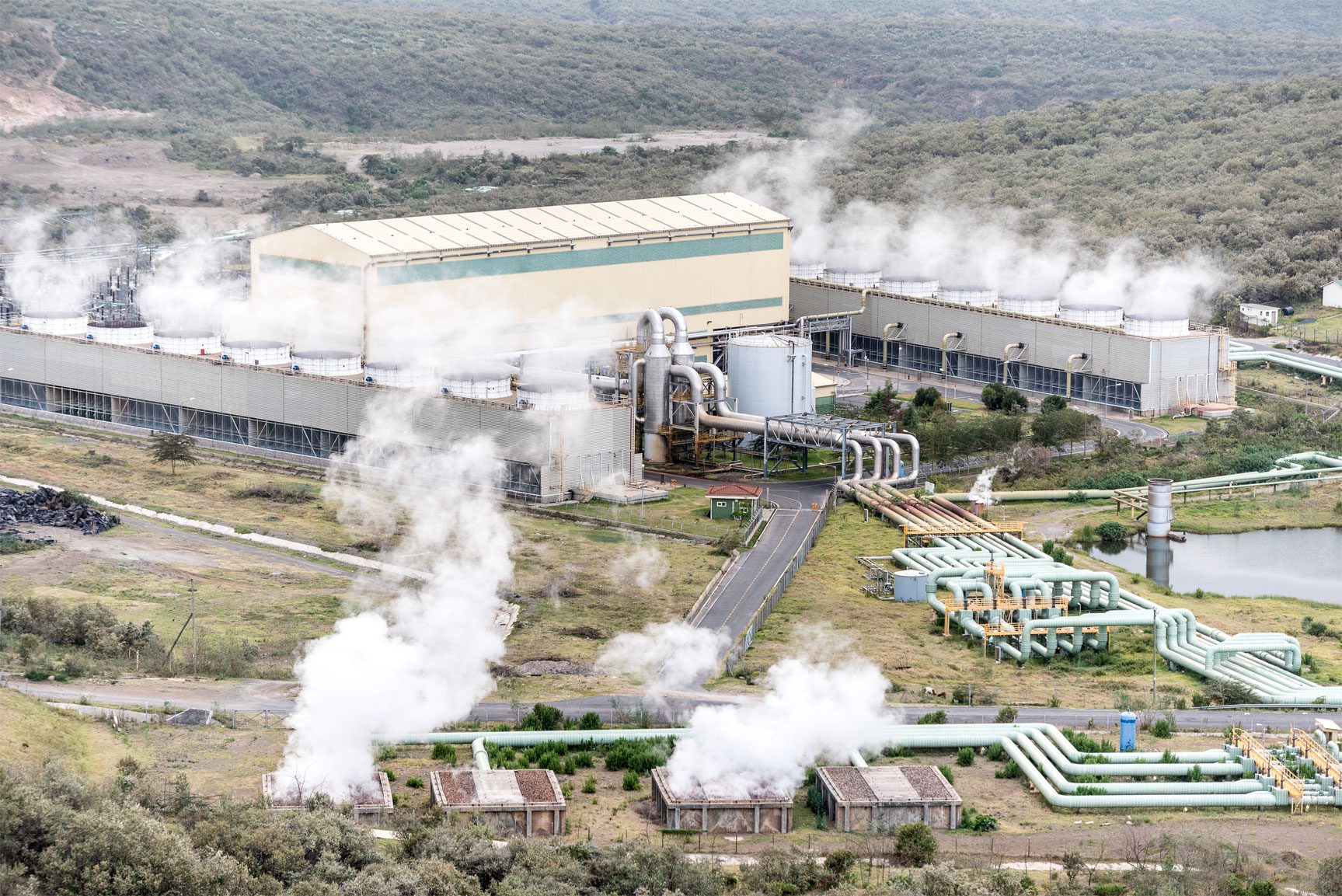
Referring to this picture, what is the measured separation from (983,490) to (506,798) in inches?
1422

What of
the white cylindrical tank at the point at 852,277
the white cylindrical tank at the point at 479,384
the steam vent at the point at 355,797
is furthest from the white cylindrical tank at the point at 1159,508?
the steam vent at the point at 355,797

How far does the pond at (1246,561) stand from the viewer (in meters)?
69.8

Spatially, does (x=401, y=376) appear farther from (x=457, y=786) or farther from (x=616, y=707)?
(x=457, y=786)

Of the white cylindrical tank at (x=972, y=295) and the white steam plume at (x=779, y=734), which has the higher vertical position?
the white cylindrical tank at (x=972, y=295)

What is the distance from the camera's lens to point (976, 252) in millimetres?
111312

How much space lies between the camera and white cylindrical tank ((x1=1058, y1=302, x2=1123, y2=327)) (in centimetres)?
9775

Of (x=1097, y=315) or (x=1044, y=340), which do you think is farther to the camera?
(x=1044, y=340)

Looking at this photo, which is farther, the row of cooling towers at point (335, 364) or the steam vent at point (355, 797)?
the row of cooling towers at point (335, 364)

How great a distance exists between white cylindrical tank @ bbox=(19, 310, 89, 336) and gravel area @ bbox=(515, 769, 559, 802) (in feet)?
175

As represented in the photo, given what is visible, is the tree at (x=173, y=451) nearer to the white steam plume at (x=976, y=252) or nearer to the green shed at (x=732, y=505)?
the green shed at (x=732, y=505)

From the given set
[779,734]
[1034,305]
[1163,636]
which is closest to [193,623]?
[779,734]

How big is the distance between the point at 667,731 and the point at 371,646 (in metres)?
7.18

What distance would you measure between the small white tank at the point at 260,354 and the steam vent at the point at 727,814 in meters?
45.2

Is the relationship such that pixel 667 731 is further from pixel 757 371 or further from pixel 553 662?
pixel 757 371
